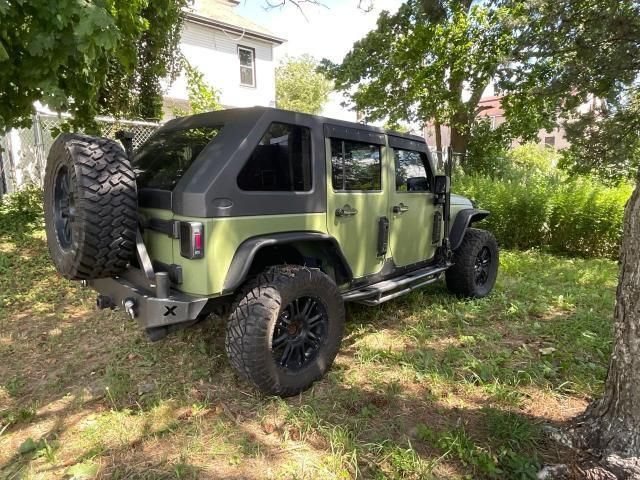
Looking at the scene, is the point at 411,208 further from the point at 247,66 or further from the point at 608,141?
the point at 247,66

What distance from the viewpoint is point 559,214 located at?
766 centimetres

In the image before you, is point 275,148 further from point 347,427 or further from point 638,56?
point 638,56

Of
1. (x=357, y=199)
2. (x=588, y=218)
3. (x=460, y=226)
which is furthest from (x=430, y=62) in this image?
(x=357, y=199)

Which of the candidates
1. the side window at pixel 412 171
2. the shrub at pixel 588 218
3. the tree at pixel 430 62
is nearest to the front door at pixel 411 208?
the side window at pixel 412 171

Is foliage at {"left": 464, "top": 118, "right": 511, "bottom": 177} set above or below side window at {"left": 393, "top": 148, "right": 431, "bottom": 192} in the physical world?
above

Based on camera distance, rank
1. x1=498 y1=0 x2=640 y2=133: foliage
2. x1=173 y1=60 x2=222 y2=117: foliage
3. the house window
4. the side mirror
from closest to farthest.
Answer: the side mirror, x1=498 y1=0 x2=640 y2=133: foliage, x1=173 y1=60 x2=222 y2=117: foliage, the house window

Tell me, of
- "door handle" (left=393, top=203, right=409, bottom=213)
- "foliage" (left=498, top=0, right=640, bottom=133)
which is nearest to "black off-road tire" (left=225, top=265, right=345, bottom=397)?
"door handle" (left=393, top=203, right=409, bottom=213)

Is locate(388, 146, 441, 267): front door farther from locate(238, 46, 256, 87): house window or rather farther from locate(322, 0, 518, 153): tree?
locate(238, 46, 256, 87): house window

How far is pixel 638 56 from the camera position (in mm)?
5488

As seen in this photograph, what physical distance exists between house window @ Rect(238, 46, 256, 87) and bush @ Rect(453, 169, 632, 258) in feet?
35.6

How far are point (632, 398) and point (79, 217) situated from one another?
3.04m

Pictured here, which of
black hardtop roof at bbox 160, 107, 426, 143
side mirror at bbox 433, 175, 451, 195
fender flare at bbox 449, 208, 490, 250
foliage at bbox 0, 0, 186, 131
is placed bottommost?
fender flare at bbox 449, 208, 490, 250

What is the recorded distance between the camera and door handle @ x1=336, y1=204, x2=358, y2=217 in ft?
10.5

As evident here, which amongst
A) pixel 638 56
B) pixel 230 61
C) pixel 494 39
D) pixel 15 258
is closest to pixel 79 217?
pixel 15 258
